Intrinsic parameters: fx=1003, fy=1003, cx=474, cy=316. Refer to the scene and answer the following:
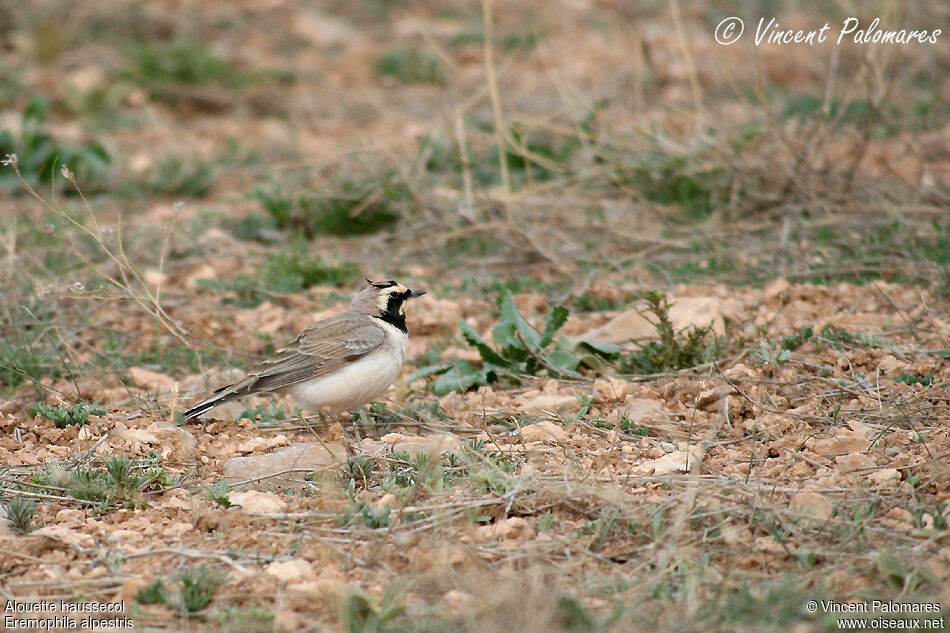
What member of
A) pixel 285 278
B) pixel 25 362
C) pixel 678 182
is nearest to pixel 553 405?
pixel 285 278

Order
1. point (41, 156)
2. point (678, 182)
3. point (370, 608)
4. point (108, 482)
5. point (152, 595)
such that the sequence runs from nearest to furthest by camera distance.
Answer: point (370, 608) < point (152, 595) < point (108, 482) < point (678, 182) < point (41, 156)

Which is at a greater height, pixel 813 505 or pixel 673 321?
pixel 813 505

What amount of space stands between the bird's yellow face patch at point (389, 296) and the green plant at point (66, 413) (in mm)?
1641

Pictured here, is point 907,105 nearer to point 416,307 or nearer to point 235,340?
point 416,307

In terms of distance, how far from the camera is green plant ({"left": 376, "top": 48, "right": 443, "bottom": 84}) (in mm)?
12383

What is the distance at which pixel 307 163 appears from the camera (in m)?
8.93

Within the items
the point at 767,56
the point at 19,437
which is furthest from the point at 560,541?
the point at 767,56

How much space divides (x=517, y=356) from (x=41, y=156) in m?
5.74

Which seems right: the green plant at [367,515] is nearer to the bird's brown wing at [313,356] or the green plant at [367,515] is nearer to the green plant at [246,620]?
the green plant at [246,620]

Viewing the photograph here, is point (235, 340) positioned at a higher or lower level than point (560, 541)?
lower

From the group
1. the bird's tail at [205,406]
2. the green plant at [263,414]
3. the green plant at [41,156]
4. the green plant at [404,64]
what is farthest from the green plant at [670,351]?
the green plant at [404,64]

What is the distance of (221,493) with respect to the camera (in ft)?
13.8

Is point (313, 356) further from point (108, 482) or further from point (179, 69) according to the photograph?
point (179, 69)

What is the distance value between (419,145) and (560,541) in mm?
6120
